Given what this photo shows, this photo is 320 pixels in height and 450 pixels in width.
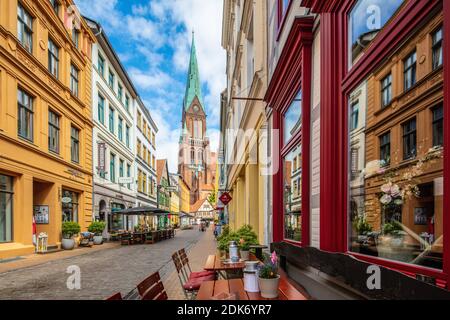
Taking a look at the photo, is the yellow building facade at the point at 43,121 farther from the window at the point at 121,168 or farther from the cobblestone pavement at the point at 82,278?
the window at the point at 121,168

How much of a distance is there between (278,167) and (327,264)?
3504 millimetres

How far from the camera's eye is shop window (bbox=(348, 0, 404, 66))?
277 cm

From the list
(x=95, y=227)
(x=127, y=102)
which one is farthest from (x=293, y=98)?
(x=127, y=102)

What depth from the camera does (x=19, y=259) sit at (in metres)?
12.0

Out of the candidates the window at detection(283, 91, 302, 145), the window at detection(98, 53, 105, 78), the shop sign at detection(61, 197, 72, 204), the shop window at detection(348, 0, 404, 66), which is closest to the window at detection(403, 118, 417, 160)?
the shop window at detection(348, 0, 404, 66)

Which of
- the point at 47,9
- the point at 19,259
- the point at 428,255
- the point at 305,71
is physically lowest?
the point at 19,259

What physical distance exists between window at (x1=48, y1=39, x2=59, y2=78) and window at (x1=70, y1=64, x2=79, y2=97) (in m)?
1.59

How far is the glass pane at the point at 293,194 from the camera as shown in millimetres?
5074

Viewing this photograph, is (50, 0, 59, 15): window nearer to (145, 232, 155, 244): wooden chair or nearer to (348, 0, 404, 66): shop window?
(145, 232, 155, 244): wooden chair

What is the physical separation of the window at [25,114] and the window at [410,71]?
1436cm

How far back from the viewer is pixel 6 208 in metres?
12.9
